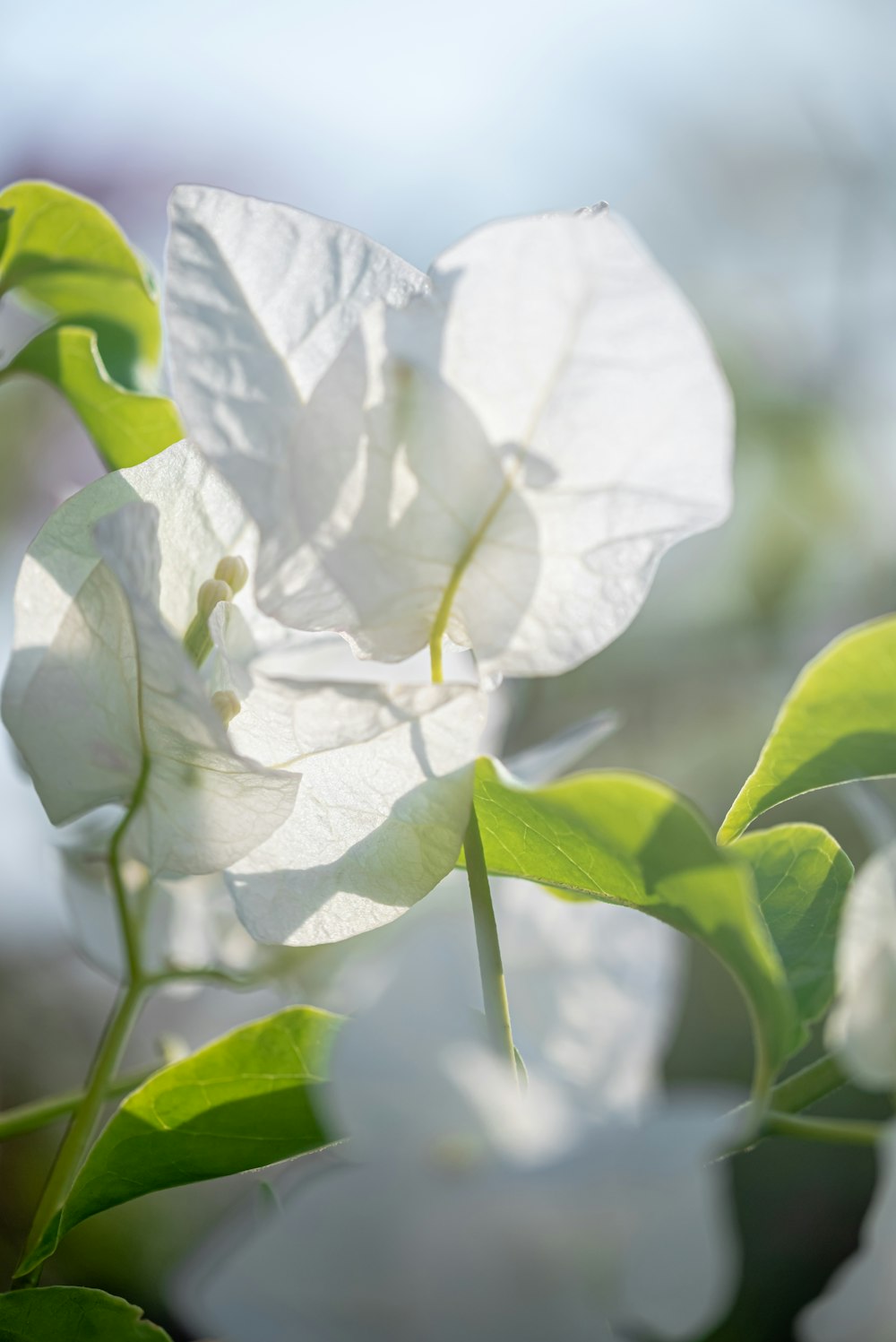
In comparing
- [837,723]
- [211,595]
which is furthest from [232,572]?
[837,723]

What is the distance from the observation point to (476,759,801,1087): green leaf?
17 centimetres

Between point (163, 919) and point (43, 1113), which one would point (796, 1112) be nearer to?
point (43, 1113)

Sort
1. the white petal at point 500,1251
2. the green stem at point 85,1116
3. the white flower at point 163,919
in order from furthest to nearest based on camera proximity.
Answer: the white flower at point 163,919, the green stem at point 85,1116, the white petal at point 500,1251

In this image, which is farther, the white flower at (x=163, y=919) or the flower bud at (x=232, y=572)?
the white flower at (x=163, y=919)

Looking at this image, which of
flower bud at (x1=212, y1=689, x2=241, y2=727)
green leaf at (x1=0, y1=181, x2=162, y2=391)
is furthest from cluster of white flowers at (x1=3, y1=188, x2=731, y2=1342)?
green leaf at (x1=0, y1=181, x2=162, y2=391)

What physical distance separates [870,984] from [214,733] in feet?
0.34

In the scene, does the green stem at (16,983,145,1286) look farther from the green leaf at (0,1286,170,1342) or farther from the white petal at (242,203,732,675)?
the white petal at (242,203,732,675)

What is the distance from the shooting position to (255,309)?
0.64ft

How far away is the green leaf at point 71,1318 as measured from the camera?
0.75ft

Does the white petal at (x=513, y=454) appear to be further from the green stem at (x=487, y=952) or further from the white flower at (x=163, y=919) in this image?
the white flower at (x=163, y=919)

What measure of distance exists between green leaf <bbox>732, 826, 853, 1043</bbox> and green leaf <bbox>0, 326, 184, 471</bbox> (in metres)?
0.18

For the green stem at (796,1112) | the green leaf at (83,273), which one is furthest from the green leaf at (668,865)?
the green leaf at (83,273)

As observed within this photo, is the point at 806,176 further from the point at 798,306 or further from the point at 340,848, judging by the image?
the point at 340,848

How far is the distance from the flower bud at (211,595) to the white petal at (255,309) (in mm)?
29
